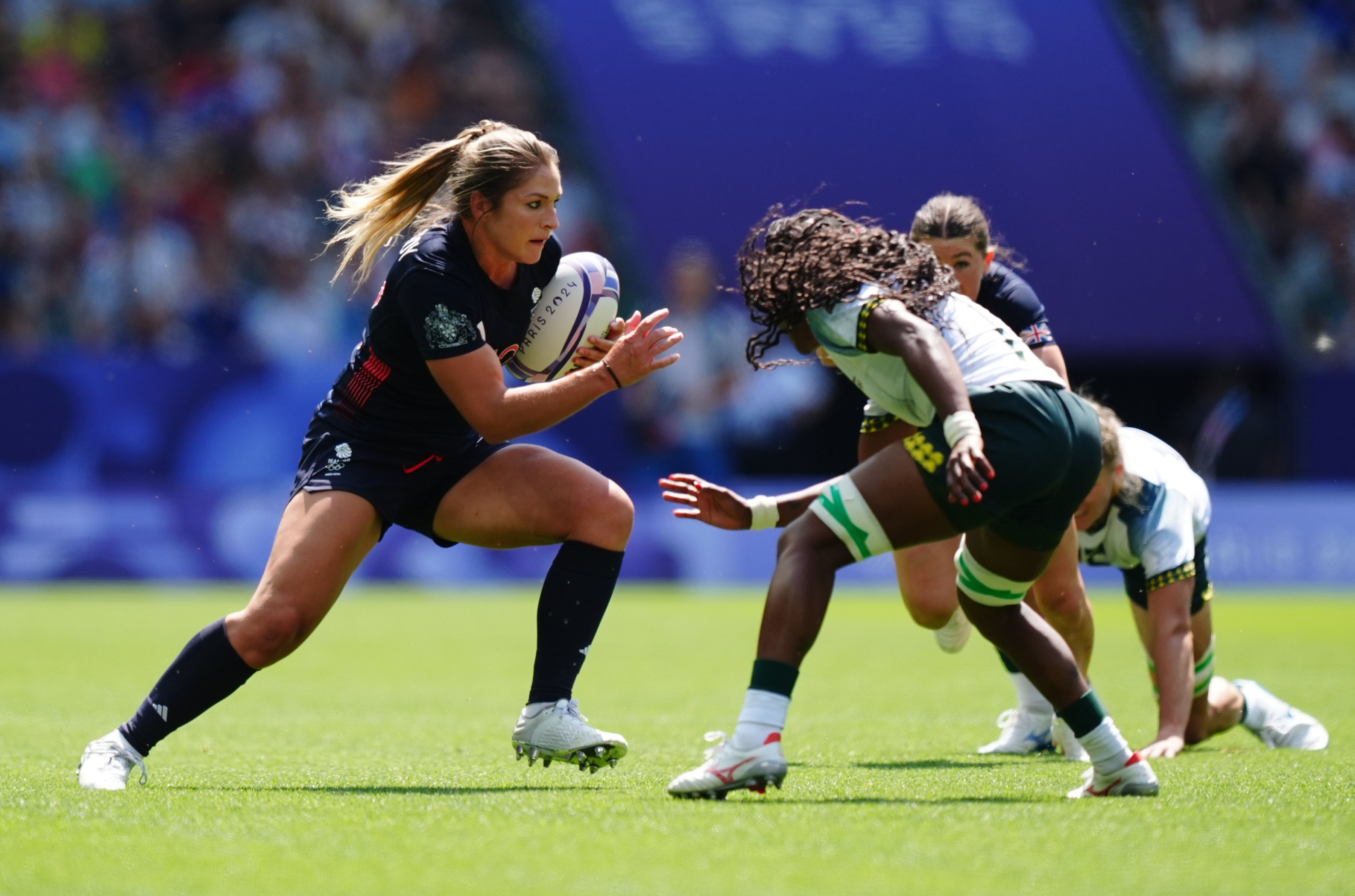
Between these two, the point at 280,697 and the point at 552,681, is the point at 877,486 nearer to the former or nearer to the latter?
the point at 552,681

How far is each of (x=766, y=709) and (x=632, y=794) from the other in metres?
0.56

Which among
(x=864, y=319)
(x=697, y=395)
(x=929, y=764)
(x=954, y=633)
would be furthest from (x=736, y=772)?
(x=697, y=395)

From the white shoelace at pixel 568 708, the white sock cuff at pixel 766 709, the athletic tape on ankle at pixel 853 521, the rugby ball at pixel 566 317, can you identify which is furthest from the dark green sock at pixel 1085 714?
the rugby ball at pixel 566 317

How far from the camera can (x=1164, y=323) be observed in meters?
16.4

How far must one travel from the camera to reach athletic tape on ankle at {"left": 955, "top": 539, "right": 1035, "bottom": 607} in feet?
14.2

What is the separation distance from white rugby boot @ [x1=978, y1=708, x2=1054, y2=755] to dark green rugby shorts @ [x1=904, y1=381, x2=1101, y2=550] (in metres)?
1.65

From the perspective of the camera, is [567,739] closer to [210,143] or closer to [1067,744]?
[1067,744]

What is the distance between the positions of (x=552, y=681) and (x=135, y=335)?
11735 millimetres

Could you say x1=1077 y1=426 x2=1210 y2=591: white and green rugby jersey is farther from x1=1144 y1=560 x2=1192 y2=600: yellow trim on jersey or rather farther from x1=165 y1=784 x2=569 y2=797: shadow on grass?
x1=165 y1=784 x2=569 y2=797: shadow on grass

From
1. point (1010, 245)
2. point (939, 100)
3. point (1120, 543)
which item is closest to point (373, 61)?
point (939, 100)

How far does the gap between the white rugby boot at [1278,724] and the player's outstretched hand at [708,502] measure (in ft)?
8.43

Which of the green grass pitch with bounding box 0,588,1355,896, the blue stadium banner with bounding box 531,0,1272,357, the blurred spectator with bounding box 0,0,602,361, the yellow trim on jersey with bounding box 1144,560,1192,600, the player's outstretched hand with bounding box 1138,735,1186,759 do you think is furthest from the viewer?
the blue stadium banner with bounding box 531,0,1272,357

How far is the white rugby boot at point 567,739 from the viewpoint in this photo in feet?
15.0

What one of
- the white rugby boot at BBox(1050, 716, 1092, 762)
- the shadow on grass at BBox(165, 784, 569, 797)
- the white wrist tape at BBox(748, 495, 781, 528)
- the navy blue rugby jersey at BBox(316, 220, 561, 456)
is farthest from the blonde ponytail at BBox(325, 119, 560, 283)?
the white rugby boot at BBox(1050, 716, 1092, 762)
